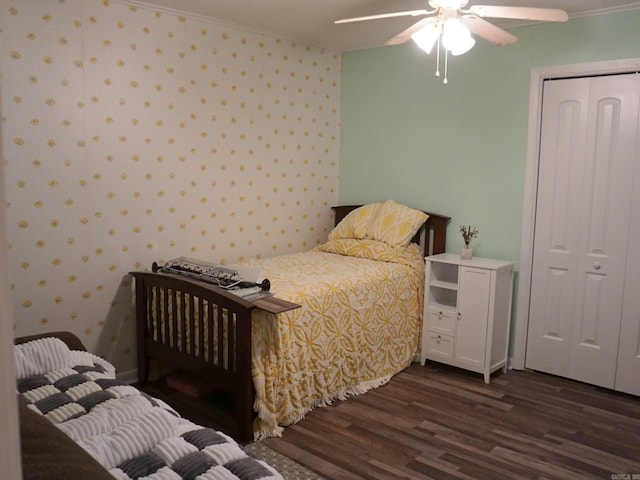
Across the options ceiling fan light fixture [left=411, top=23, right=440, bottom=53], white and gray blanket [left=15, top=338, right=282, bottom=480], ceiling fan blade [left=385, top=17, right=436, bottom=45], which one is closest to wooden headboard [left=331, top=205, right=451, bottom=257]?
ceiling fan blade [left=385, top=17, right=436, bottom=45]

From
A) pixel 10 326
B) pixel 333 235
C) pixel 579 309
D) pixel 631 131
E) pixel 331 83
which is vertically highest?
pixel 331 83

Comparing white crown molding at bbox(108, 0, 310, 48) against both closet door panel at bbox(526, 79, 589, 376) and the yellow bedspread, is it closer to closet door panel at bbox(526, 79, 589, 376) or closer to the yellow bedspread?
the yellow bedspread

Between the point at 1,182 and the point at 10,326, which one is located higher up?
the point at 1,182

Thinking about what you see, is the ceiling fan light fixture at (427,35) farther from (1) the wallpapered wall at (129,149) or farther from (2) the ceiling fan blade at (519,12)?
(1) the wallpapered wall at (129,149)

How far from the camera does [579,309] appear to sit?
3793mm

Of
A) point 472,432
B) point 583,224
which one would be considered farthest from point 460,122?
point 472,432

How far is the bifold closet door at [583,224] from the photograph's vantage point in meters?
3.56

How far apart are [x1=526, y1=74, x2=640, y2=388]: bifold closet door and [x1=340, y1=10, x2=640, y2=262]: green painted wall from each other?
18cm

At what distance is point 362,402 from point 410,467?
78 cm

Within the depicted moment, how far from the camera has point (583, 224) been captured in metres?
3.74

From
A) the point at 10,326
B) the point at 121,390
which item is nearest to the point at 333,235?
the point at 121,390

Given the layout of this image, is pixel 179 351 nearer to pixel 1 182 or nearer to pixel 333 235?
pixel 333 235

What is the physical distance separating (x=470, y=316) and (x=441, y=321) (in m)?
0.24

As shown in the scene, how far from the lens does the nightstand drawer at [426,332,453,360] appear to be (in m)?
4.02
